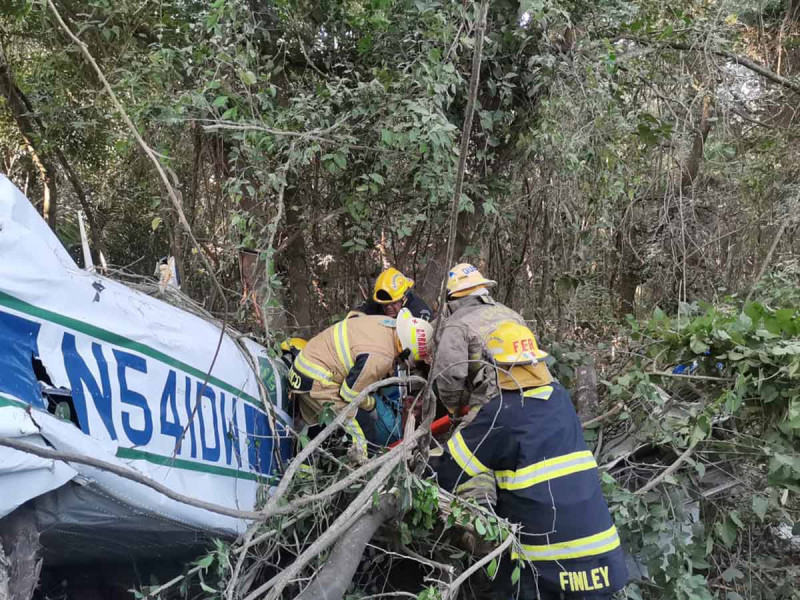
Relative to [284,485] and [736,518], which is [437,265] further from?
[284,485]

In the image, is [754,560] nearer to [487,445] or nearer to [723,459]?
[723,459]

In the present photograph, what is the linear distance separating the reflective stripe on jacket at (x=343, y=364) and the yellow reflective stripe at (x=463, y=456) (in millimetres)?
482

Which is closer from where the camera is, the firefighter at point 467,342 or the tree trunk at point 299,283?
the firefighter at point 467,342

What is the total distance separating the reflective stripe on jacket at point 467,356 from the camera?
2816mm

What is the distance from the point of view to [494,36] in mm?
3568

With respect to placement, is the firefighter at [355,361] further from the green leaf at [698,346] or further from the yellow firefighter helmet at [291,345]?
the green leaf at [698,346]

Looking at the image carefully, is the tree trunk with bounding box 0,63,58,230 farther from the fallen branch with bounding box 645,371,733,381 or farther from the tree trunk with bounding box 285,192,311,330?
the fallen branch with bounding box 645,371,733,381

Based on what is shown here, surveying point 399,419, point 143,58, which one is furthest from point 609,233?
point 143,58

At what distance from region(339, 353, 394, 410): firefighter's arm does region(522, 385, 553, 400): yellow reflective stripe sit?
70cm

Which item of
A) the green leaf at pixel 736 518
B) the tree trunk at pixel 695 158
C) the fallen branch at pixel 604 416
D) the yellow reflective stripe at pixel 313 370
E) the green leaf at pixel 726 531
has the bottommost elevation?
the green leaf at pixel 726 531

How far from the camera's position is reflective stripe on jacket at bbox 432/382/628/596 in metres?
2.56

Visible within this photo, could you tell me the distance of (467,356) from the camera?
285cm

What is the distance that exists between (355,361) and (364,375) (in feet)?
0.33

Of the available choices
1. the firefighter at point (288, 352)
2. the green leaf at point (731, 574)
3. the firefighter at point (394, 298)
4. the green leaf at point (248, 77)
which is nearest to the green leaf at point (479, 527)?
the firefighter at point (288, 352)
